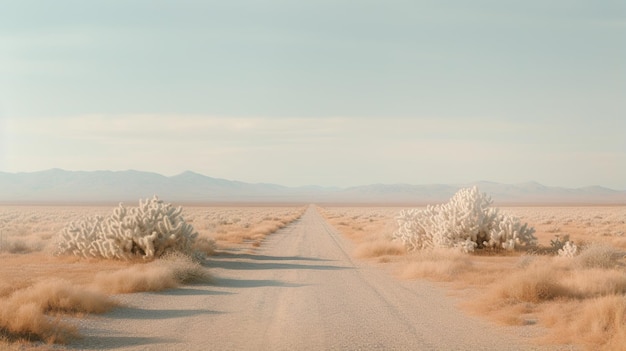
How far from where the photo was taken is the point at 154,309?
44.8 ft

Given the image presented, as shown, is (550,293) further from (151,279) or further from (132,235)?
(132,235)

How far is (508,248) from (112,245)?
16.1 meters

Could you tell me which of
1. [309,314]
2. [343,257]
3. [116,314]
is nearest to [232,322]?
[309,314]

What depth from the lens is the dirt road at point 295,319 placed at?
1037 centimetres

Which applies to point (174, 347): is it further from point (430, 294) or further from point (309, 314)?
point (430, 294)

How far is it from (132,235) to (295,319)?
40.5 feet

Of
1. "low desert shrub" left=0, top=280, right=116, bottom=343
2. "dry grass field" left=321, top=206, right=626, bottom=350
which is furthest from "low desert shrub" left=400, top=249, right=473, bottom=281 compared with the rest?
"low desert shrub" left=0, top=280, right=116, bottom=343

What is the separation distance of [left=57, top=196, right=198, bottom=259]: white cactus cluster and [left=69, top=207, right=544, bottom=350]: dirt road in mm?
4254

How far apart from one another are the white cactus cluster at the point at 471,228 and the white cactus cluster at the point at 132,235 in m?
10.7

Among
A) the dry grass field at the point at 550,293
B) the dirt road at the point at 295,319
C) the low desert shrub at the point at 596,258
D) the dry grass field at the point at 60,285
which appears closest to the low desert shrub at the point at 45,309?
the dry grass field at the point at 60,285

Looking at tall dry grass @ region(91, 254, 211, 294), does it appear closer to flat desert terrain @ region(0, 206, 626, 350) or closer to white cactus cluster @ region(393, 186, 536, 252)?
flat desert terrain @ region(0, 206, 626, 350)

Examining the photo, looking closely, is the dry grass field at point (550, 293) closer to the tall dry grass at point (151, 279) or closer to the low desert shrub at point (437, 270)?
the low desert shrub at point (437, 270)

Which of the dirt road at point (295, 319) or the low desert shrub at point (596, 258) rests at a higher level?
the low desert shrub at point (596, 258)

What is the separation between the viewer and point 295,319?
12.5 m
